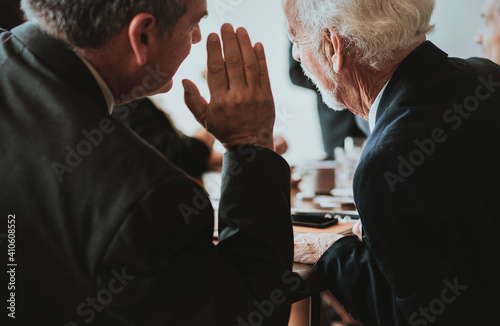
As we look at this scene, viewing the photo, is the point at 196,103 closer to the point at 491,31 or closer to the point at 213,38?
the point at 213,38

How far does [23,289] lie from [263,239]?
358 millimetres

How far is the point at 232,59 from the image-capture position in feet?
2.91

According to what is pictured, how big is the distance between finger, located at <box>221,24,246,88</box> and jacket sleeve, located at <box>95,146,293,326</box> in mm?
172

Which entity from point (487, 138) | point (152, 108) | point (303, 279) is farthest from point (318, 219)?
point (152, 108)

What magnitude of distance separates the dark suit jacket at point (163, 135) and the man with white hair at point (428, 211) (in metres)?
1.20

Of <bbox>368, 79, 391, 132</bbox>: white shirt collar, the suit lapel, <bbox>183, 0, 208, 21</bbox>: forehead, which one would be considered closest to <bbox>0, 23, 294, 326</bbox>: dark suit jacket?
the suit lapel

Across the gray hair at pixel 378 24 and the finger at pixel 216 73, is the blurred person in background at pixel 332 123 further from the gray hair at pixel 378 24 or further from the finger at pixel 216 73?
the finger at pixel 216 73

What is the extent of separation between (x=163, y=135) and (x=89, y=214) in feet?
4.95

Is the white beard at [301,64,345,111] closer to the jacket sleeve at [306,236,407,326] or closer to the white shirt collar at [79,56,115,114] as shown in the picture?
the jacket sleeve at [306,236,407,326]

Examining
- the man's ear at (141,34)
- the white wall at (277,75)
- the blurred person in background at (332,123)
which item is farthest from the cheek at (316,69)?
the white wall at (277,75)

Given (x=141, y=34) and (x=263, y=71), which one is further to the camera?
(x=263, y=71)

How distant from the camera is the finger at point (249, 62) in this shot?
0.89 meters

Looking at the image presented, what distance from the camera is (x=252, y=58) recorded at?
889 millimetres

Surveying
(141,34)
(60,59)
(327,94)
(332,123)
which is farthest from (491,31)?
(60,59)
